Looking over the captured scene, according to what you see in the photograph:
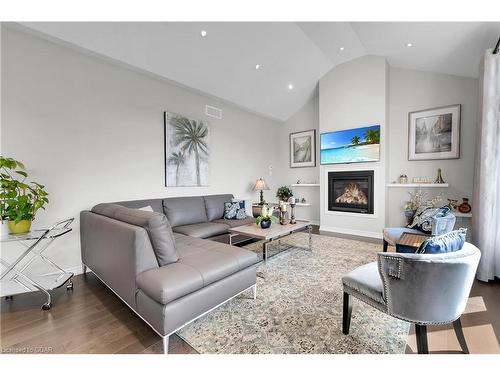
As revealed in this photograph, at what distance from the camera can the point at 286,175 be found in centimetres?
658

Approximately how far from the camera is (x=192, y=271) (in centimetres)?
178

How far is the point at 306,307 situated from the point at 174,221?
2446 millimetres

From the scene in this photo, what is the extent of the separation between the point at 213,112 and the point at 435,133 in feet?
14.3

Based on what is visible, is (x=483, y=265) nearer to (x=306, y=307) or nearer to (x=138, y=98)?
(x=306, y=307)

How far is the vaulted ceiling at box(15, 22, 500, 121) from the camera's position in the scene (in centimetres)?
291

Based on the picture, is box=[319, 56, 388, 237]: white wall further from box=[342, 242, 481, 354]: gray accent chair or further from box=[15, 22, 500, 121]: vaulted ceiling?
box=[342, 242, 481, 354]: gray accent chair

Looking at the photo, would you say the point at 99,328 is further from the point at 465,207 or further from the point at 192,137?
the point at 465,207

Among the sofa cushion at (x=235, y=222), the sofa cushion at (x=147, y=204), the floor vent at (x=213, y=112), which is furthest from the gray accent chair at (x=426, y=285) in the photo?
the floor vent at (x=213, y=112)

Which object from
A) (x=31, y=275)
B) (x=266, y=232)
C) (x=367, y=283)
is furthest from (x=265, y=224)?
(x=31, y=275)

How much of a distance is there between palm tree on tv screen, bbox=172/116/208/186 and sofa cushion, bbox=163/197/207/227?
21.9 inches

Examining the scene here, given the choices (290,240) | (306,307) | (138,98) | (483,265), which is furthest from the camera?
(290,240)

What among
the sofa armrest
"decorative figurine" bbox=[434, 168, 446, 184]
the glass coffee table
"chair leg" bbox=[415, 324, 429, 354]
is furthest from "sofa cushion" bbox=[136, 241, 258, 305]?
"decorative figurine" bbox=[434, 168, 446, 184]
